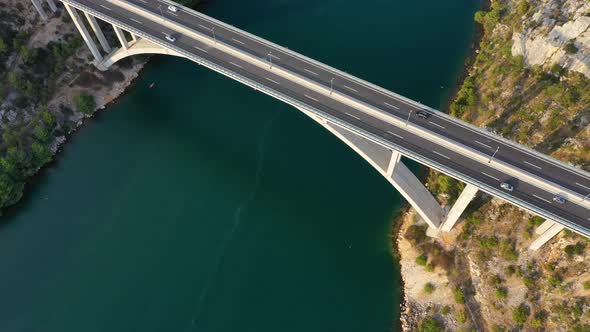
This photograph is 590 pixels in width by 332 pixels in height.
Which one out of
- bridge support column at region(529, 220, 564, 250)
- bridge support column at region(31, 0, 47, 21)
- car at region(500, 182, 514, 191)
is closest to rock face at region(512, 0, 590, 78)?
bridge support column at region(529, 220, 564, 250)

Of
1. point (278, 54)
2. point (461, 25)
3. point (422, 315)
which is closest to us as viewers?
point (422, 315)

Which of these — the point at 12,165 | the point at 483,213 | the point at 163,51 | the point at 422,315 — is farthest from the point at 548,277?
the point at 12,165

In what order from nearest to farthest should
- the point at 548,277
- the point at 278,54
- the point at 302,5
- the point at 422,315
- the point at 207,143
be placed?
the point at 548,277, the point at 422,315, the point at 278,54, the point at 207,143, the point at 302,5

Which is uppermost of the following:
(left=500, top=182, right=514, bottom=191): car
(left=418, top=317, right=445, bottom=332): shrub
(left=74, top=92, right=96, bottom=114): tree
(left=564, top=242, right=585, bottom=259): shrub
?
(left=500, top=182, right=514, bottom=191): car

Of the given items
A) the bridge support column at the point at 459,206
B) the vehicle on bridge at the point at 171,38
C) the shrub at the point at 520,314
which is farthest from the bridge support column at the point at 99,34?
the shrub at the point at 520,314

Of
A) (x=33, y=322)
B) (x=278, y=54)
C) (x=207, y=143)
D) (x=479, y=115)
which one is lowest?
(x=33, y=322)

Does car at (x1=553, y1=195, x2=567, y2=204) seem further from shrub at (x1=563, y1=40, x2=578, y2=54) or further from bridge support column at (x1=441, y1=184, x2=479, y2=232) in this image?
shrub at (x1=563, y1=40, x2=578, y2=54)

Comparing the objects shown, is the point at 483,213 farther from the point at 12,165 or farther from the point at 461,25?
the point at 12,165
